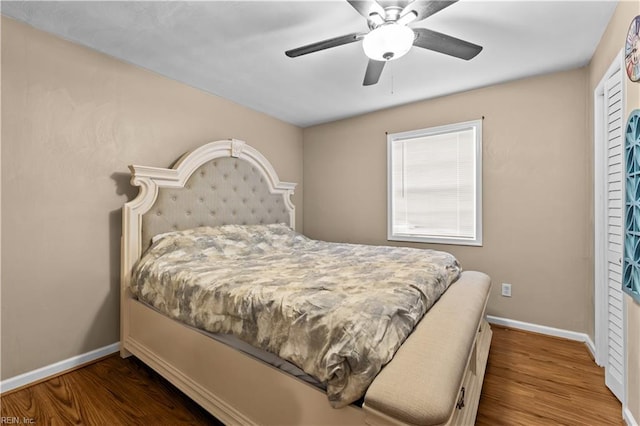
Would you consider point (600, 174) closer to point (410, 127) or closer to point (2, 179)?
point (410, 127)

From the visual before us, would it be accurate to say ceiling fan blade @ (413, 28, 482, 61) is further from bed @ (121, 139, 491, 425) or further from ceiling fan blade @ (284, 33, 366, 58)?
bed @ (121, 139, 491, 425)

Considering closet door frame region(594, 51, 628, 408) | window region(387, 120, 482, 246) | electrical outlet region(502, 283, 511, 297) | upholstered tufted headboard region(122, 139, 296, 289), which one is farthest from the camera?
window region(387, 120, 482, 246)

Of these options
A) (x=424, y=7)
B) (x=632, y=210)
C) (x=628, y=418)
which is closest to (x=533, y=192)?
(x=632, y=210)

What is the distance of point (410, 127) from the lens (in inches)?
128

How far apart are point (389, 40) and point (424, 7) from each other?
0.21 meters

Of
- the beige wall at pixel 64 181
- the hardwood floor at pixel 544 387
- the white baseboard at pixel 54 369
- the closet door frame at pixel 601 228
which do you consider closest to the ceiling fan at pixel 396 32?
the closet door frame at pixel 601 228

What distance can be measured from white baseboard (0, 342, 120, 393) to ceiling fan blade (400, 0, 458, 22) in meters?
3.06

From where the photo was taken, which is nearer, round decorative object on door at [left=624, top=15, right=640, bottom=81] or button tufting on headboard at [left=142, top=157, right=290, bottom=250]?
round decorative object on door at [left=624, top=15, right=640, bottom=81]

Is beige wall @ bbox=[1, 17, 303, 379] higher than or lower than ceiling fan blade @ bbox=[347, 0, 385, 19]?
lower

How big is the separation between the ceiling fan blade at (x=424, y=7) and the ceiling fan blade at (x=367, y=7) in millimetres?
122

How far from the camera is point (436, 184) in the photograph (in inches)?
123

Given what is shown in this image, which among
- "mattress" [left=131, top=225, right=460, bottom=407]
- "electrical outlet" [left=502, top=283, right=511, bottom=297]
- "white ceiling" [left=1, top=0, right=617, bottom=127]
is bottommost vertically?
"electrical outlet" [left=502, top=283, right=511, bottom=297]

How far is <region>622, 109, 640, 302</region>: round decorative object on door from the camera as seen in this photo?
4.53 ft

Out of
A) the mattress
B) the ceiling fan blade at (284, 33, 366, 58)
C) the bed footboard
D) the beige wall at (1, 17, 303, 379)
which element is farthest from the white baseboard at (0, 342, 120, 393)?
the ceiling fan blade at (284, 33, 366, 58)
